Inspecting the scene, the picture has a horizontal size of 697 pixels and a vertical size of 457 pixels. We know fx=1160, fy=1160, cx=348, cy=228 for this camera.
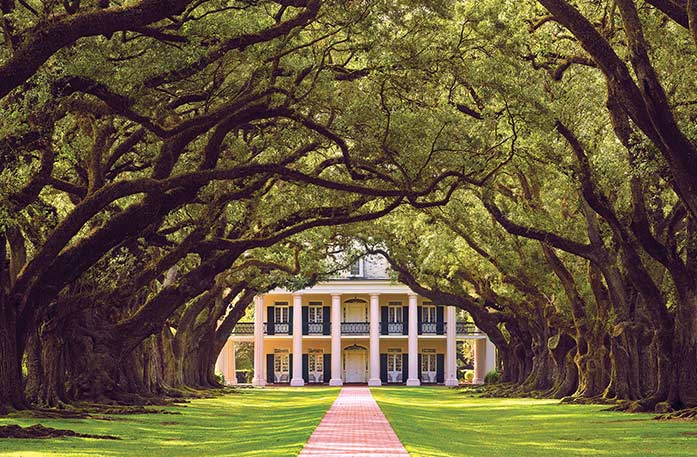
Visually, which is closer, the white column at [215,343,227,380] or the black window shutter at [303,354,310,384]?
the black window shutter at [303,354,310,384]

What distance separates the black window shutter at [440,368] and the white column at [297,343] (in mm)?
10085

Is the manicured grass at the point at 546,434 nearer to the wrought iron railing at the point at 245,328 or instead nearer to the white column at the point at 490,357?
the white column at the point at 490,357

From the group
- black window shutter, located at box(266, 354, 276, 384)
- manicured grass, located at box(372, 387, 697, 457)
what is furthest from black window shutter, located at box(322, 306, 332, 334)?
manicured grass, located at box(372, 387, 697, 457)

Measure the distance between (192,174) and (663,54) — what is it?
9515 mm

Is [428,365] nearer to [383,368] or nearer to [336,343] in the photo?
[383,368]

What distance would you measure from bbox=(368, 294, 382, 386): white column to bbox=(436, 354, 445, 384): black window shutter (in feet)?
17.3

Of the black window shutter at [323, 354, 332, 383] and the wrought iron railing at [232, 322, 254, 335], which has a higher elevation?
the wrought iron railing at [232, 322, 254, 335]

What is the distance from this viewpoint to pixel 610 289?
3247cm

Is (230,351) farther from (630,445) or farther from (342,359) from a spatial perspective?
(630,445)

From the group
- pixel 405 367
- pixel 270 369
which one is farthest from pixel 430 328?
pixel 270 369

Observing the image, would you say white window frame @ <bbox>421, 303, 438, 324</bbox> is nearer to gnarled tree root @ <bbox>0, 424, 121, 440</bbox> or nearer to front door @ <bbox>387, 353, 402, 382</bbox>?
front door @ <bbox>387, 353, 402, 382</bbox>

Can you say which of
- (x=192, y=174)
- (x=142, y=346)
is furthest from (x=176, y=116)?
(x=142, y=346)

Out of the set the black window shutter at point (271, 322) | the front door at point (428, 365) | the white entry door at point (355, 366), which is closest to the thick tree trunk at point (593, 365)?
the front door at point (428, 365)

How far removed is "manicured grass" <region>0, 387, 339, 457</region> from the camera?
1806 centimetres
